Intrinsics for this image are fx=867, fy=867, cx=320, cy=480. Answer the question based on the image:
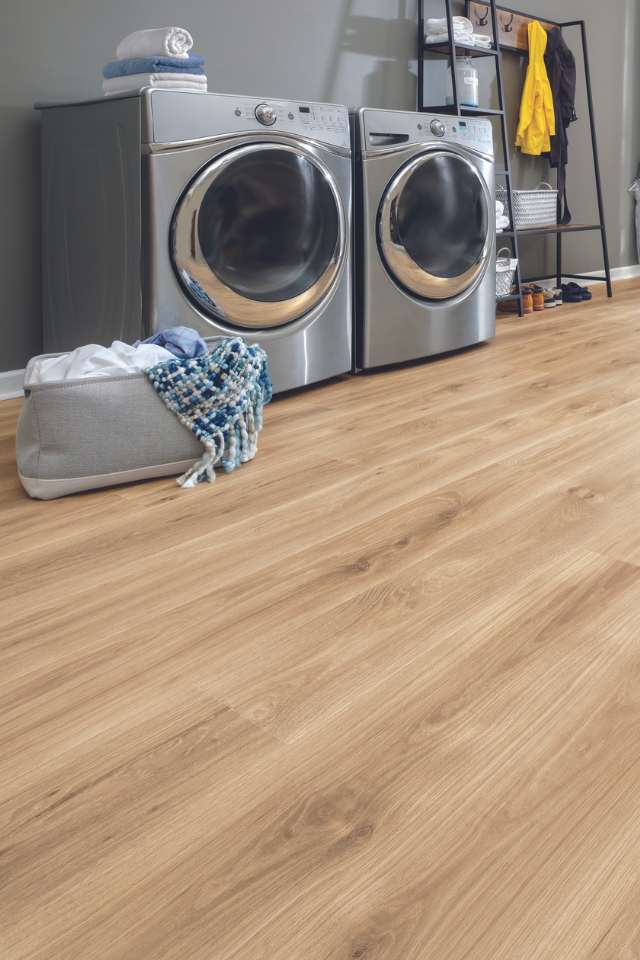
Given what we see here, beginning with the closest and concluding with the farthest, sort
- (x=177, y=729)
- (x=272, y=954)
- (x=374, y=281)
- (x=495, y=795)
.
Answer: (x=272, y=954) < (x=495, y=795) < (x=177, y=729) < (x=374, y=281)

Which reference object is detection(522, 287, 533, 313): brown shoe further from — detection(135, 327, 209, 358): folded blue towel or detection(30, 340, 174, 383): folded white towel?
detection(30, 340, 174, 383): folded white towel

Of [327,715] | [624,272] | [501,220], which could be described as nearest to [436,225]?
[501,220]

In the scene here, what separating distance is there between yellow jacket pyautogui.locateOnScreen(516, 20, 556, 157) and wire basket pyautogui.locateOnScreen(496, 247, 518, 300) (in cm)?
60

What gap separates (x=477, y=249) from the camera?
9.03 ft

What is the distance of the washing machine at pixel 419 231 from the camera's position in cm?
239

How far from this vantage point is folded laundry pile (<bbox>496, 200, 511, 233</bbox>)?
3.46 meters

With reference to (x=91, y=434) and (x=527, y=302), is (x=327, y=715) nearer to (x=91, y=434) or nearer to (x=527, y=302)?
(x=91, y=434)

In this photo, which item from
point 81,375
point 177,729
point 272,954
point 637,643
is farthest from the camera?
point 81,375

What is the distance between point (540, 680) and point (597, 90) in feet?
13.9

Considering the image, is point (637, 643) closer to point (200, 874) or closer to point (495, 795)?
point (495, 795)

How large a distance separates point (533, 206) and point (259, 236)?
2.09m

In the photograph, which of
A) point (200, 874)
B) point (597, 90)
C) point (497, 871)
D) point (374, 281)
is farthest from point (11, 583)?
point (597, 90)

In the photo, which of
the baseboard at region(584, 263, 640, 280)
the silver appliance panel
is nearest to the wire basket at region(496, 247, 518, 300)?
the baseboard at region(584, 263, 640, 280)

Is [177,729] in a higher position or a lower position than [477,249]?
lower
